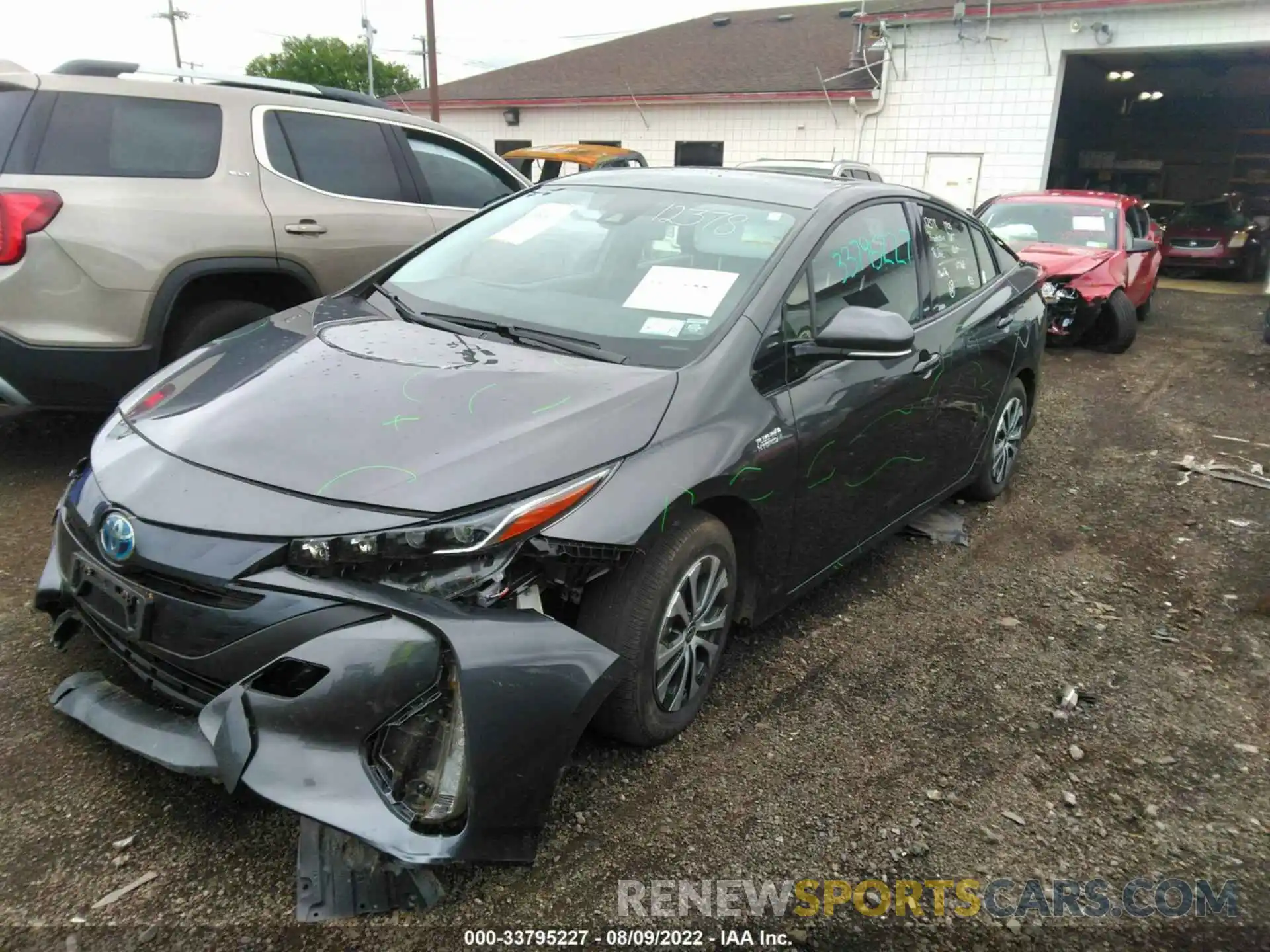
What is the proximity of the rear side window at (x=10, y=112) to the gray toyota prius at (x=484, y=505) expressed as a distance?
1828 millimetres

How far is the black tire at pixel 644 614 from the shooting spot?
2357mm

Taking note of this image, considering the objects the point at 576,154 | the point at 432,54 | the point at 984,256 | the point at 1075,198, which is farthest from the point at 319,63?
the point at 984,256

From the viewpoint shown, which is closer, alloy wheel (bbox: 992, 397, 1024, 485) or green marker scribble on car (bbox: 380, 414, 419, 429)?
green marker scribble on car (bbox: 380, 414, 419, 429)

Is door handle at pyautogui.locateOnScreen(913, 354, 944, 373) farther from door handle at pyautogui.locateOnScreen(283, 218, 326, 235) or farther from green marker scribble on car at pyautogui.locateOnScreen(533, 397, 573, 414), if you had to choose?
door handle at pyautogui.locateOnScreen(283, 218, 326, 235)

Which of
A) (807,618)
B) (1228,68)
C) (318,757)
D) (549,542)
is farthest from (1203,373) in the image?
(1228,68)

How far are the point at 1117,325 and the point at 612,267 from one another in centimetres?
768

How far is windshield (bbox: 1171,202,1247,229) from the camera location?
688 inches

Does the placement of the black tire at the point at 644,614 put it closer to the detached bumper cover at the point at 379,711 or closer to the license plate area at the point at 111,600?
the detached bumper cover at the point at 379,711

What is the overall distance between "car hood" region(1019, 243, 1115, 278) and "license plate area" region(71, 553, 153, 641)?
28.0ft

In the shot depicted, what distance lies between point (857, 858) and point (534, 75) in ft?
84.2

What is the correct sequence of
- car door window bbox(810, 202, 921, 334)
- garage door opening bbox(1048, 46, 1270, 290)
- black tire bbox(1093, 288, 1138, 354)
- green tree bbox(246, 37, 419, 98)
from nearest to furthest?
car door window bbox(810, 202, 921, 334)
black tire bbox(1093, 288, 1138, 354)
garage door opening bbox(1048, 46, 1270, 290)
green tree bbox(246, 37, 419, 98)

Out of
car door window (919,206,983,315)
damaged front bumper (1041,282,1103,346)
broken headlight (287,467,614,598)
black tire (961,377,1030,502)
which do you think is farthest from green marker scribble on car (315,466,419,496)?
damaged front bumper (1041,282,1103,346)

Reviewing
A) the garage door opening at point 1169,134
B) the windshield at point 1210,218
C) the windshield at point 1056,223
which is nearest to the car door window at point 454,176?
the windshield at point 1056,223

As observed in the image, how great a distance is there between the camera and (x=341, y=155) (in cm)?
521
